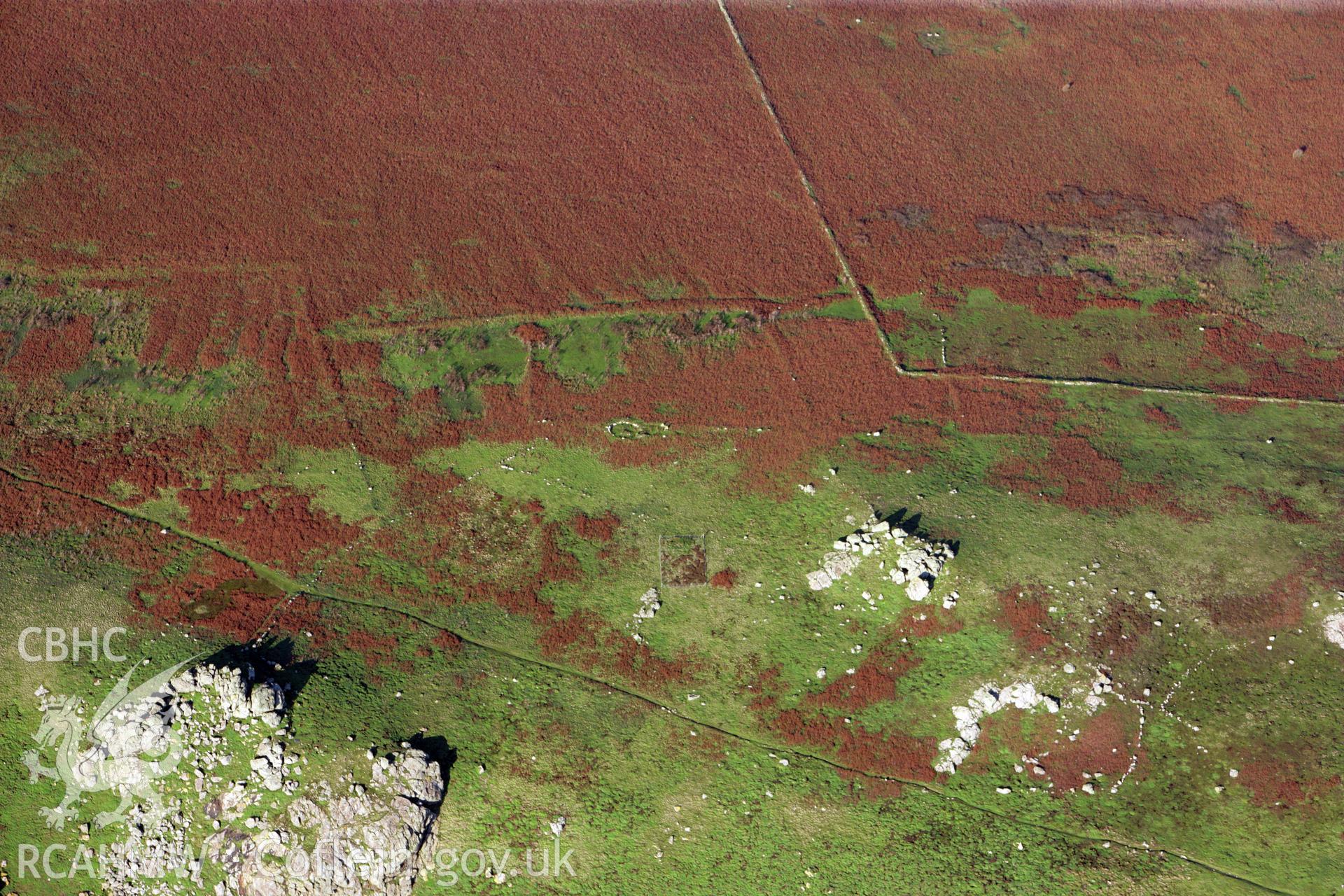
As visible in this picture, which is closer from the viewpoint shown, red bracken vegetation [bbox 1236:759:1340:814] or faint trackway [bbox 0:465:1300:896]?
faint trackway [bbox 0:465:1300:896]

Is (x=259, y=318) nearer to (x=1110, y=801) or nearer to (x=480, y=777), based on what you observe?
(x=480, y=777)

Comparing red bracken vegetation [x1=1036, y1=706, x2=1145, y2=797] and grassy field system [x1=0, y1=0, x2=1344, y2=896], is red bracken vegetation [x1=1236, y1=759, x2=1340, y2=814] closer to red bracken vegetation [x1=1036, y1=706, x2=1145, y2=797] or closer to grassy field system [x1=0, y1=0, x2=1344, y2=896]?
grassy field system [x1=0, y1=0, x2=1344, y2=896]

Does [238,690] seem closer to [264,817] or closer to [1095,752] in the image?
[264,817]

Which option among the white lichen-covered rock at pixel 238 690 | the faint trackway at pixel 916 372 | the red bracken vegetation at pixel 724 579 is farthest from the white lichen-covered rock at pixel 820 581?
the white lichen-covered rock at pixel 238 690

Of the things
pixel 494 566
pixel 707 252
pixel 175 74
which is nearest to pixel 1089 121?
pixel 707 252

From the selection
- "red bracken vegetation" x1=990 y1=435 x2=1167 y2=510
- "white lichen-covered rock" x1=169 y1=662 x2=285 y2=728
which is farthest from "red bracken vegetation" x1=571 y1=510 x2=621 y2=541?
"red bracken vegetation" x1=990 y1=435 x2=1167 y2=510

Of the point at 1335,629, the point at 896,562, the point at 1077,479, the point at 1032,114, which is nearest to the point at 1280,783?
the point at 1335,629

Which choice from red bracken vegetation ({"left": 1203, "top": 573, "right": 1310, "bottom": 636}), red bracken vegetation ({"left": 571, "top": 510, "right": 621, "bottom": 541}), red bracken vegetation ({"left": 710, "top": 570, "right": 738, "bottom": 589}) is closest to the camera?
red bracken vegetation ({"left": 1203, "top": 573, "right": 1310, "bottom": 636})

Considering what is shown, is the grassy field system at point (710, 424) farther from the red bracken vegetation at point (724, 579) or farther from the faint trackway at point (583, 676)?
the red bracken vegetation at point (724, 579)

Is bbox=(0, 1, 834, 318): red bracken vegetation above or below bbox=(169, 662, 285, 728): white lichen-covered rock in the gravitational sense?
above
